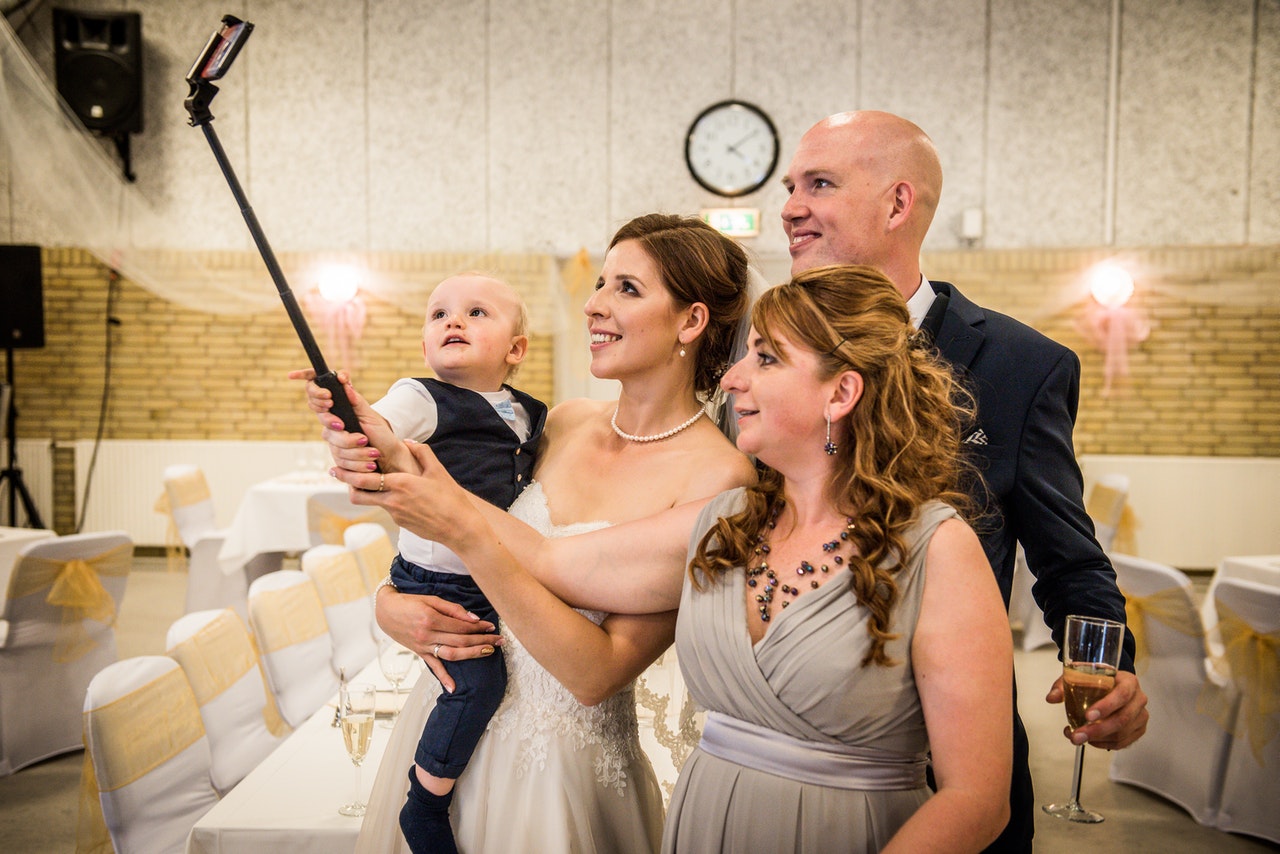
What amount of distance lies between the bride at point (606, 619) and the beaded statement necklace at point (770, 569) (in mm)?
256

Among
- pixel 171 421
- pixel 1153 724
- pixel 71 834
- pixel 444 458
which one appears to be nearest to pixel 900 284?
pixel 444 458

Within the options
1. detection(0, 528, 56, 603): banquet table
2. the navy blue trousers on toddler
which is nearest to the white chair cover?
the navy blue trousers on toddler

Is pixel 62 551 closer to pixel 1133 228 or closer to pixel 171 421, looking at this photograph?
pixel 171 421

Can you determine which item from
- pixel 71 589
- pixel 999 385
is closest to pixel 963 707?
pixel 999 385

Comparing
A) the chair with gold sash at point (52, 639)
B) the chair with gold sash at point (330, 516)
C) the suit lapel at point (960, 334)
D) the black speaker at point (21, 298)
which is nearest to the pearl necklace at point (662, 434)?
the suit lapel at point (960, 334)

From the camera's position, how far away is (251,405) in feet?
29.6

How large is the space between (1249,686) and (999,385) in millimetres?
2802

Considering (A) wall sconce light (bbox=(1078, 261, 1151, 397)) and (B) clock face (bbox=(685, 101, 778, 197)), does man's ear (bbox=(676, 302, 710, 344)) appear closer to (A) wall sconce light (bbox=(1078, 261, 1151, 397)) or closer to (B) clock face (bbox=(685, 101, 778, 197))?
(B) clock face (bbox=(685, 101, 778, 197))

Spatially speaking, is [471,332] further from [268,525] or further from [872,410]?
[268,525]

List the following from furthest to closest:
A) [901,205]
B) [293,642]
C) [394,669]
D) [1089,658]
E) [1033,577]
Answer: [1033,577], [293,642], [394,669], [901,205], [1089,658]

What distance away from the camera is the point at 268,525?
6449 millimetres

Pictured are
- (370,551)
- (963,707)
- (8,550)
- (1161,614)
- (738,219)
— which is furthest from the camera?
(738,219)

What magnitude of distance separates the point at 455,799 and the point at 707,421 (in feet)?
2.77

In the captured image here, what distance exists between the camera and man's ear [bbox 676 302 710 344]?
1.90m
